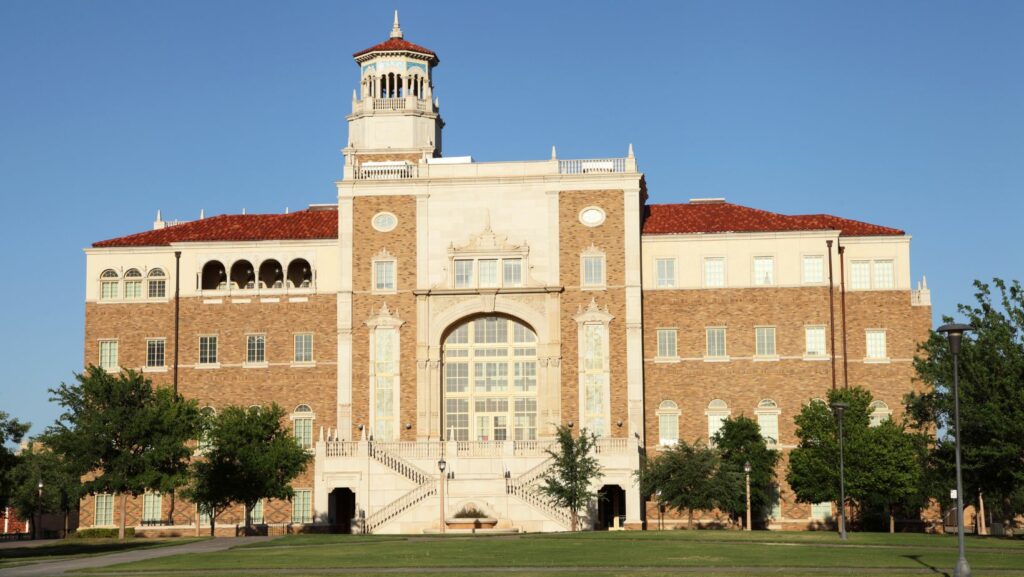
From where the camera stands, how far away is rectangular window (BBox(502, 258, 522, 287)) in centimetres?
7888

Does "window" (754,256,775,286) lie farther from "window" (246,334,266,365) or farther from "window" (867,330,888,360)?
"window" (246,334,266,365)

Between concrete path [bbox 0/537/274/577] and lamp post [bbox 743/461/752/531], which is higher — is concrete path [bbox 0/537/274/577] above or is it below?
below

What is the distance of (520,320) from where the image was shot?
78.9 metres

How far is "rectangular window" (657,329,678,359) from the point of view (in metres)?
78.7

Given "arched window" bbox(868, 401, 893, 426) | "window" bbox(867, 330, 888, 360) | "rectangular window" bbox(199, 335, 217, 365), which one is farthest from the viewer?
"rectangular window" bbox(199, 335, 217, 365)

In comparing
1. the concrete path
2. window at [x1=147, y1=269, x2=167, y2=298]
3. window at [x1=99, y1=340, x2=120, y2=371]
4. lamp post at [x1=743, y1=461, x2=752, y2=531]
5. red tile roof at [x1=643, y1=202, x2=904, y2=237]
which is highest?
red tile roof at [x1=643, y1=202, x2=904, y2=237]

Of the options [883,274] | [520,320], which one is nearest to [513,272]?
[520,320]

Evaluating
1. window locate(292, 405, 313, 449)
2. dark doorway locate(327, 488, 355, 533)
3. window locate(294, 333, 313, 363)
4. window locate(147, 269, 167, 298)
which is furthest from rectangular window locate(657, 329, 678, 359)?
window locate(147, 269, 167, 298)

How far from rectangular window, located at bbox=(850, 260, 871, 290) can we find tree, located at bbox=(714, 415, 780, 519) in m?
9.49

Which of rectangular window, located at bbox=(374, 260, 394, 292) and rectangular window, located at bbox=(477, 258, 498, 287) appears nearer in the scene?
rectangular window, located at bbox=(477, 258, 498, 287)

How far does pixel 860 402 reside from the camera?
70125 millimetres

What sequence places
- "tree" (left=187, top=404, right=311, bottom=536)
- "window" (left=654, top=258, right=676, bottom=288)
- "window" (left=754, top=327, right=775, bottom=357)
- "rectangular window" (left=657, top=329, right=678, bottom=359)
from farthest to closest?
"window" (left=654, top=258, right=676, bottom=288) < "rectangular window" (left=657, top=329, right=678, bottom=359) < "window" (left=754, top=327, right=775, bottom=357) < "tree" (left=187, top=404, right=311, bottom=536)

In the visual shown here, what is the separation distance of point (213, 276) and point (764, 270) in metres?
28.9

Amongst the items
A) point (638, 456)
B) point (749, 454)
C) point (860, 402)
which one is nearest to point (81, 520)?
point (638, 456)
